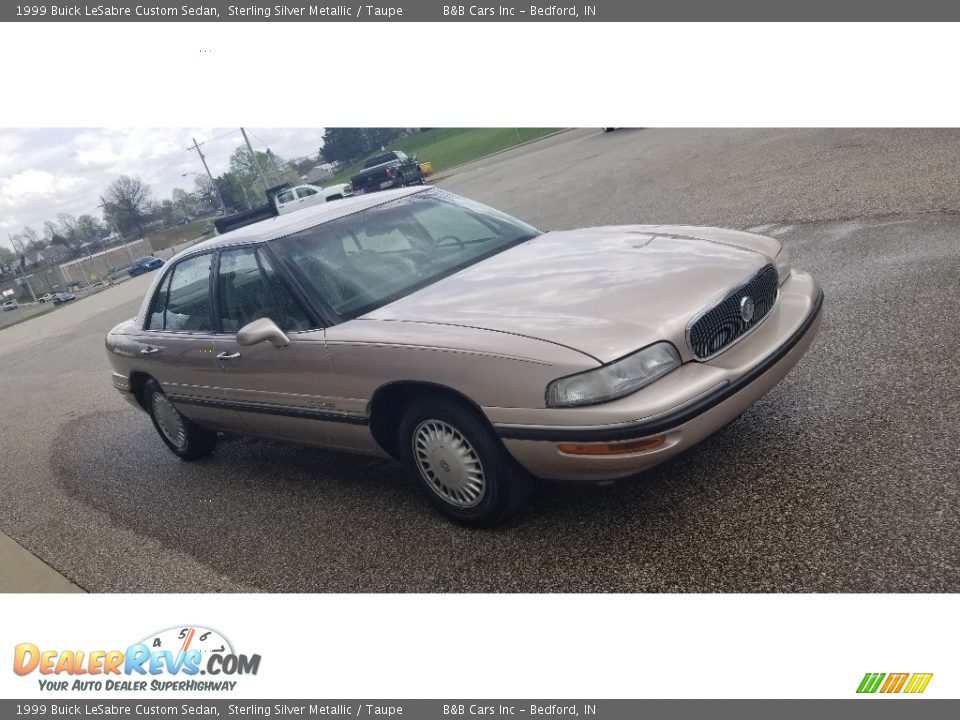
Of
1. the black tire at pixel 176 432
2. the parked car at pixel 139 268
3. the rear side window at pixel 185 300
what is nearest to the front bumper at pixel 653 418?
the rear side window at pixel 185 300

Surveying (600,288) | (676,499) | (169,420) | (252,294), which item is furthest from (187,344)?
(676,499)

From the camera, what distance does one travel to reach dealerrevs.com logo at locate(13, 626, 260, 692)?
289 centimetres

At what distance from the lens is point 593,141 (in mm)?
25469

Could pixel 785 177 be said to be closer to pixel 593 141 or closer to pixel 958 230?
pixel 958 230

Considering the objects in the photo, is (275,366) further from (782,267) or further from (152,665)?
(782,267)

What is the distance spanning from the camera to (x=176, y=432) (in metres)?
5.41

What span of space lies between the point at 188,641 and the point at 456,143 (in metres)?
30.7

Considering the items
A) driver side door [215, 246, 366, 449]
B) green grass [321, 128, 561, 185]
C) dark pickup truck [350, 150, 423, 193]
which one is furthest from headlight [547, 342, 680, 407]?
dark pickup truck [350, 150, 423, 193]

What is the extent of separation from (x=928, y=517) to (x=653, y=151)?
52.4 feet

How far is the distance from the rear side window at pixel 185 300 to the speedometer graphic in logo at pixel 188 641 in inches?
74.9

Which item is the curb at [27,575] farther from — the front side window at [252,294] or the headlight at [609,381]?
the headlight at [609,381]

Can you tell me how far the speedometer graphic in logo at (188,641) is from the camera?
303cm

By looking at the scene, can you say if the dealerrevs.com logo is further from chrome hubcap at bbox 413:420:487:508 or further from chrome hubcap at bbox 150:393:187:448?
chrome hubcap at bbox 150:393:187:448

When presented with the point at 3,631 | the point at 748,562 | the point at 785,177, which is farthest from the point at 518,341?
the point at 785,177
